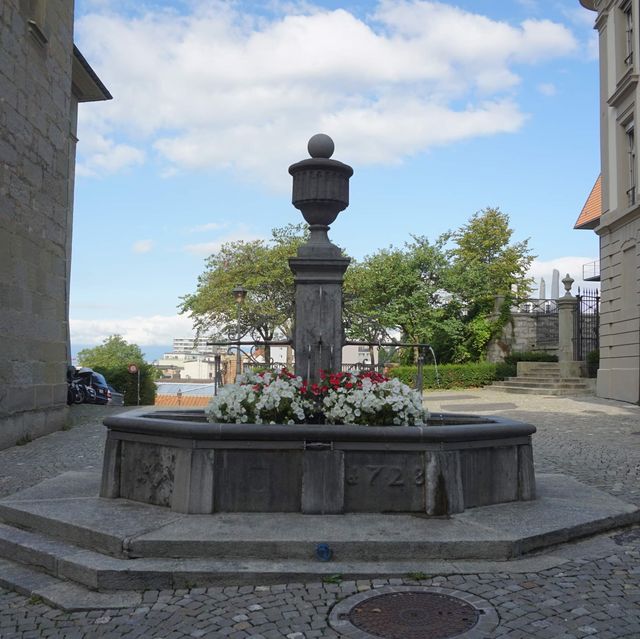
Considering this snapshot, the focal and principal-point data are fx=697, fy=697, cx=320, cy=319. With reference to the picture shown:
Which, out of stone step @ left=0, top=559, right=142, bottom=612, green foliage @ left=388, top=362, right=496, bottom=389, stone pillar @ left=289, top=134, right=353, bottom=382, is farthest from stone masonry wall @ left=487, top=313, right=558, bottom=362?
stone step @ left=0, top=559, right=142, bottom=612

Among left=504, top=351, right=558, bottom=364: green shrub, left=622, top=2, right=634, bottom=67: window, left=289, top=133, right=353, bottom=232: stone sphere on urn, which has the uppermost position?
left=622, top=2, right=634, bottom=67: window

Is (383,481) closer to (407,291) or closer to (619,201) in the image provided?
(619,201)

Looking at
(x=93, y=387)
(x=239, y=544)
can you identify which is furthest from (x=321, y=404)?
(x=93, y=387)

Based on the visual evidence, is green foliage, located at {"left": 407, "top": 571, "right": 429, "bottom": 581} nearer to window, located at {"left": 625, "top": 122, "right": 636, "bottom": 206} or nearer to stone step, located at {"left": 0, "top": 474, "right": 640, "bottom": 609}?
stone step, located at {"left": 0, "top": 474, "right": 640, "bottom": 609}

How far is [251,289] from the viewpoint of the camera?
40.2 meters

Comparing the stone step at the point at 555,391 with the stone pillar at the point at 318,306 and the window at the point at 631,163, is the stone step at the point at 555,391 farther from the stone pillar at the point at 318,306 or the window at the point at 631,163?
the stone pillar at the point at 318,306

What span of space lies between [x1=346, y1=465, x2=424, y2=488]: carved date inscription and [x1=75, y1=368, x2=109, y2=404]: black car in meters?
16.8

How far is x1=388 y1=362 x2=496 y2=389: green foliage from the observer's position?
89.1 ft

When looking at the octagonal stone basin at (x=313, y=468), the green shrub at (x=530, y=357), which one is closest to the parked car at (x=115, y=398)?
the green shrub at (x=530, y=357)

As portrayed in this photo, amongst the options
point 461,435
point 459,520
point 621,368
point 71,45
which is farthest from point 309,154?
point 621,368

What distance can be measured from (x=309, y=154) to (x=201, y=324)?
114 feet

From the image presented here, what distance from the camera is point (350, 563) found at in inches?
184

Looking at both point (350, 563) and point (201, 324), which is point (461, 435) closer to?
point (350, 563)

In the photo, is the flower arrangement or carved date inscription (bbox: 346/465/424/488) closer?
carved date inscription (bbox: 346/465/424/488)
